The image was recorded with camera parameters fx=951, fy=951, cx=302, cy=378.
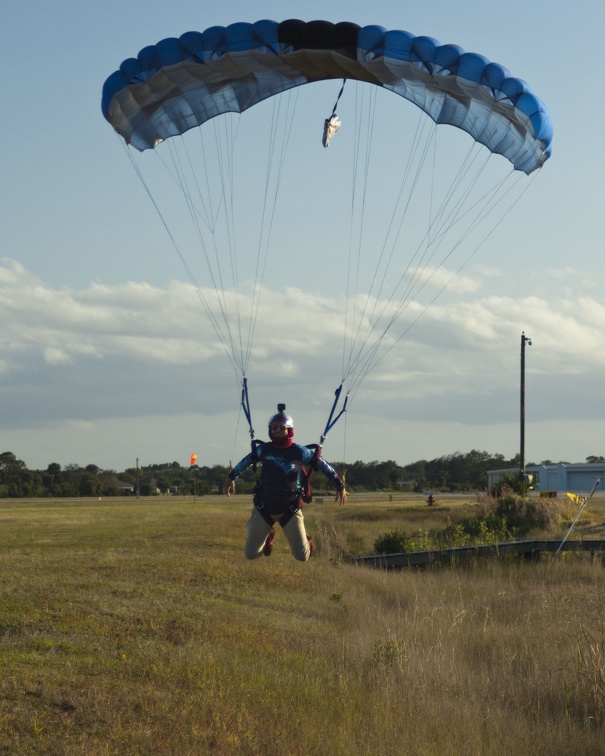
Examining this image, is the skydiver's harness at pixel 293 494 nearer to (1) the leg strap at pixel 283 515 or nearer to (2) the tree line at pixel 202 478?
(1) the leg strap at pixel 283 515

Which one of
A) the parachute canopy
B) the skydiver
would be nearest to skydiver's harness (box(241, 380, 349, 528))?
the skydiver

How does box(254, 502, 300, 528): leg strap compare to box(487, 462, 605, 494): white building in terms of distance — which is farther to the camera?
box(487, 462, 605, 494): white building

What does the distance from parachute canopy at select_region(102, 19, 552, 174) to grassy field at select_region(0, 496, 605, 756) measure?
921 centimetres

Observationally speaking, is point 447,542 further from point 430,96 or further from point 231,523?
point 430,96

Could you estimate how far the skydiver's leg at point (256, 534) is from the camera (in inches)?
562

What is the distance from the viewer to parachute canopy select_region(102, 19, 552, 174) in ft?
55.0

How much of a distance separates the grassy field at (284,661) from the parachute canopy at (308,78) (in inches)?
363

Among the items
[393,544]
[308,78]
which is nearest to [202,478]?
[393,544]

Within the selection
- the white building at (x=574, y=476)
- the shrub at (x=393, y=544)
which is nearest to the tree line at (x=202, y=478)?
the white building at (x=574, y=476)

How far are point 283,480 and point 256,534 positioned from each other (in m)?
0.96

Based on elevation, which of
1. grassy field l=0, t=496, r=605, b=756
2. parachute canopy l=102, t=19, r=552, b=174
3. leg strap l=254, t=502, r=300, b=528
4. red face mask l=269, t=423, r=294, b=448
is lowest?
grassy field l=0, t=496, r=605, b=756

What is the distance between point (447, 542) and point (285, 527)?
77.4ft

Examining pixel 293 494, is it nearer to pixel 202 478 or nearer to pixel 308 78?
pixel 308 78

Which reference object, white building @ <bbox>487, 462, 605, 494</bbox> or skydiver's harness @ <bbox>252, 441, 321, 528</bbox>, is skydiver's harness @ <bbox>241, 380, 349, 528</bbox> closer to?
skydiver's harness @ <bbox>252, 441, 321, 528</bbox>
